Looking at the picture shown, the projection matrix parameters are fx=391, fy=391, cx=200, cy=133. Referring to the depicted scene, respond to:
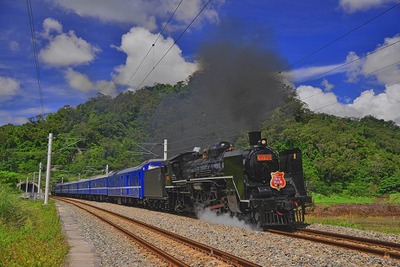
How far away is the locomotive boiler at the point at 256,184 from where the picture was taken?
1188 centimetres

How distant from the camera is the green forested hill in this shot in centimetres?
4497

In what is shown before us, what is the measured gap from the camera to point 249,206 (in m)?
11.8

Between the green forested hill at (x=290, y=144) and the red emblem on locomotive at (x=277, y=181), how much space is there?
15.8m

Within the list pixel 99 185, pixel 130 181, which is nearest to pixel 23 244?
pixel 130 181

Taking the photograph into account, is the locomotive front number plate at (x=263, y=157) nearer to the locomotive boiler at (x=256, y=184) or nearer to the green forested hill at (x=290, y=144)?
the locomotive boiler at (x=256, y=184)

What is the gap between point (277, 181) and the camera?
12297 millimetres

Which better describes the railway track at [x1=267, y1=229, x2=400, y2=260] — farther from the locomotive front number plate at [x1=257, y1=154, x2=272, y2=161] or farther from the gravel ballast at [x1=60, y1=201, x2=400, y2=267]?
the locomotive front number plate at [x1=257, y1=154, x2=272, y2=161]

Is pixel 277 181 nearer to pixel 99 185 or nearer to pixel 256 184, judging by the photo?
pixel 256 184

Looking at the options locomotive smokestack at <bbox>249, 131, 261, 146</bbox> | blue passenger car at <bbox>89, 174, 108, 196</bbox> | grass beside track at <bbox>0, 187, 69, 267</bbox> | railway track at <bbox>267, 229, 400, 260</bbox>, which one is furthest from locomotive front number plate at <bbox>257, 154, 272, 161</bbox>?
blue passenger car at <bbox>89, 174, 108, 196</bbox>

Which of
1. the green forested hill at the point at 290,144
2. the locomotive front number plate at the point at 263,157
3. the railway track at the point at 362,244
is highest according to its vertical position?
the green forested hill at the point at 290,144

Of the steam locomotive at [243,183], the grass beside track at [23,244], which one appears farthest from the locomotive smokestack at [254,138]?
the grass beside track at [23,244]

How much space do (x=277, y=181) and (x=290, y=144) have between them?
36.5 m

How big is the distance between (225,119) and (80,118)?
7778 cm

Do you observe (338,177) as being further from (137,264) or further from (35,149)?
(35,149)
